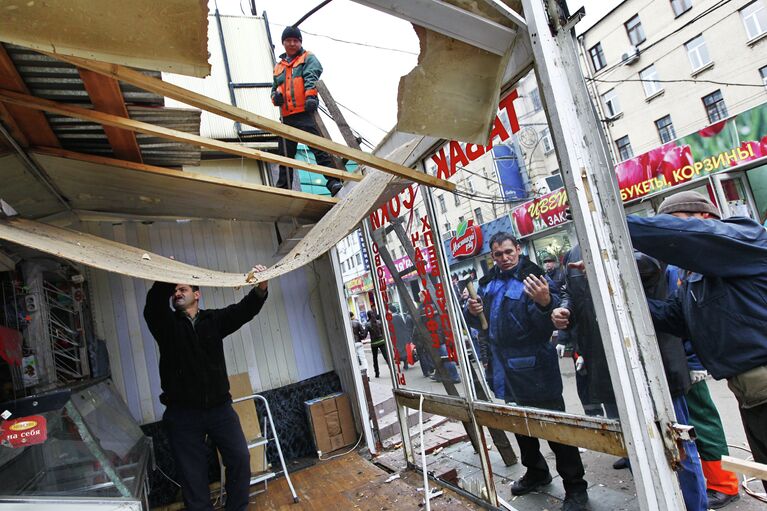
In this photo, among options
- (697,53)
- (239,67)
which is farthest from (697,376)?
(697,53)

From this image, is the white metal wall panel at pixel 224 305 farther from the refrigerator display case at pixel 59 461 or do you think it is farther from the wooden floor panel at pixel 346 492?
the refrigerator display case at pixel 59 461

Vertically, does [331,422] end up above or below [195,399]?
below

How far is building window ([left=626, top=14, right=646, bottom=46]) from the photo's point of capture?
2020cm

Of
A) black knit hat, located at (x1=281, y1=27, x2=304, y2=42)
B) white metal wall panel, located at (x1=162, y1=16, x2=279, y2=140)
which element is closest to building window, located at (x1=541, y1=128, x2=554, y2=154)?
black knit hat, located at (x1=281, y1=27, x2=304, y2=42)

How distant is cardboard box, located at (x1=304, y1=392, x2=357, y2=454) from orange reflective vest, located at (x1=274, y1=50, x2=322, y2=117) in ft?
12.5

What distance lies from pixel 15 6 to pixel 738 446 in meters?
5.54

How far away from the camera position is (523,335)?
3.16 m

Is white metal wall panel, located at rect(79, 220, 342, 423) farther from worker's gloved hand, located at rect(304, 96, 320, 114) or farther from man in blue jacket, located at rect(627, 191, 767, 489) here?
man in blue jacket, located at rect(627, 191, 767, 489)

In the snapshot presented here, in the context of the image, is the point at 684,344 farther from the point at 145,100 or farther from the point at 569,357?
the point at 145,100

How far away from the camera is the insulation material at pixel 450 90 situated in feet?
7.45

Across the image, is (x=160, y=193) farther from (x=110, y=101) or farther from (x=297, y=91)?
(x=297, y=91)

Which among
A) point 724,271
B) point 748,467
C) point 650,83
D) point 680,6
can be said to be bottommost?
point 748,467

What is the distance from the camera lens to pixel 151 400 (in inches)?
195

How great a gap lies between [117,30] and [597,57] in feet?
85.1
